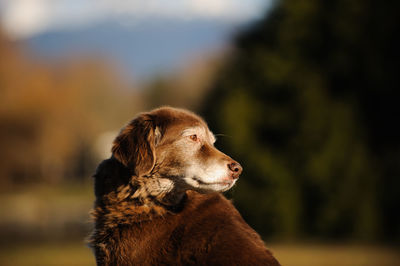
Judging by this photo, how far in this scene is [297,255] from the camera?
19000 millimetres

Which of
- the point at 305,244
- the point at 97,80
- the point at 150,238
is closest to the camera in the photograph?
the point at 150,238

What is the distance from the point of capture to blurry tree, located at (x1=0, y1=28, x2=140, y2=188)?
41.8 meters

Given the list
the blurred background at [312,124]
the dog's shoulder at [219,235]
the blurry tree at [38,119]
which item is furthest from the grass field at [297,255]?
the blurry tree at [38,119]

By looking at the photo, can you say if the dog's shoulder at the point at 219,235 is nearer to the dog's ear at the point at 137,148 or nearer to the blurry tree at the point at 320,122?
the dog's ear at the point at 137,148

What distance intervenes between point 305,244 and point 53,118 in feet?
119

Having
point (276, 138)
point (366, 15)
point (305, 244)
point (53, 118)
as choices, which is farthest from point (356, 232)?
A: point (53, 118)

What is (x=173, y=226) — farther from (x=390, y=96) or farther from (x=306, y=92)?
(x=390, y=96)

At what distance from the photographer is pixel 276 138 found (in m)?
24.2

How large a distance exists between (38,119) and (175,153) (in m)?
45.0

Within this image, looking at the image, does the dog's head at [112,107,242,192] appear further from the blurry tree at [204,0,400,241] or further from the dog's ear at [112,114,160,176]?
the blurry tree at [204,0,400,241]

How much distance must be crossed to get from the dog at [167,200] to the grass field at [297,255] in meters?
10.3

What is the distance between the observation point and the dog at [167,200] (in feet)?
16.5

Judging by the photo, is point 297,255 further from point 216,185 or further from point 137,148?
point 137,148

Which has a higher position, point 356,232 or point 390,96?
point 390,96
